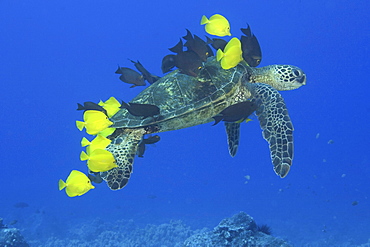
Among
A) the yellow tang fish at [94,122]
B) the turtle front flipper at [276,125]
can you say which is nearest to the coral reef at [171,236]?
the turtle front flipper at [276,125]

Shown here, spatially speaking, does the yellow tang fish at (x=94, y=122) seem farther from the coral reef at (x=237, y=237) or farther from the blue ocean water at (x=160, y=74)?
the blue ocean water at (x=160, y=74)

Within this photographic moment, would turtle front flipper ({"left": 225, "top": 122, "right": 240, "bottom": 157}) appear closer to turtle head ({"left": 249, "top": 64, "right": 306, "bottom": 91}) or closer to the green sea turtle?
the green sea turtle

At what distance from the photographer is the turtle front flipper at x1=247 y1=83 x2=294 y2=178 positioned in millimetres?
3998

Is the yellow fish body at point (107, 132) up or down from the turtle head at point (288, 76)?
down

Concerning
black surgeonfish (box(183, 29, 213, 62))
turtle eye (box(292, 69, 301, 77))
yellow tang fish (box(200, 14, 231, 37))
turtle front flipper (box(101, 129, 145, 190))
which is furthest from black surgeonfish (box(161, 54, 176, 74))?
turtle eye (box(292, 69, 301, 77))

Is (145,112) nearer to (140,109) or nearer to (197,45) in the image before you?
(140,109)

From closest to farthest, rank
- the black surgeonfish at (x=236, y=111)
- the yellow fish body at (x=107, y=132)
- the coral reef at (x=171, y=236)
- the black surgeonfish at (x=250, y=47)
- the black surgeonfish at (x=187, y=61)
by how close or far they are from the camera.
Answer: the black surgeonfish at (x=236, y=111) → the black surgeonfish at (x=187, y=61) → the black surgeonfish at (x=250, y=47) → the yellow fish body at (x=107, y=132) → the coral reef at (x=171, y=236)

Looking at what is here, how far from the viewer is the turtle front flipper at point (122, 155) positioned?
→ 14.7 ft

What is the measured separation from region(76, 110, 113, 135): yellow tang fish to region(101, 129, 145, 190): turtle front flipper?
46 centimetres

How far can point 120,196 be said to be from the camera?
42.5 metres

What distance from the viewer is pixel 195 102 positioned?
471 centimetres

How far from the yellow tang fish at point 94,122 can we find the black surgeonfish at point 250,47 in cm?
232

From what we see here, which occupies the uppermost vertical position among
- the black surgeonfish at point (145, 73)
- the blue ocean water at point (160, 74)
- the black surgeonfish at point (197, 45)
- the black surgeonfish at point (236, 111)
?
the blue ocean water at point (160, 74)

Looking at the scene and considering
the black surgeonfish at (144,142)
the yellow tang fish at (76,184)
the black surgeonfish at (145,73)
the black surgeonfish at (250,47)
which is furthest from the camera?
the black surgeonfish at (145,73)
